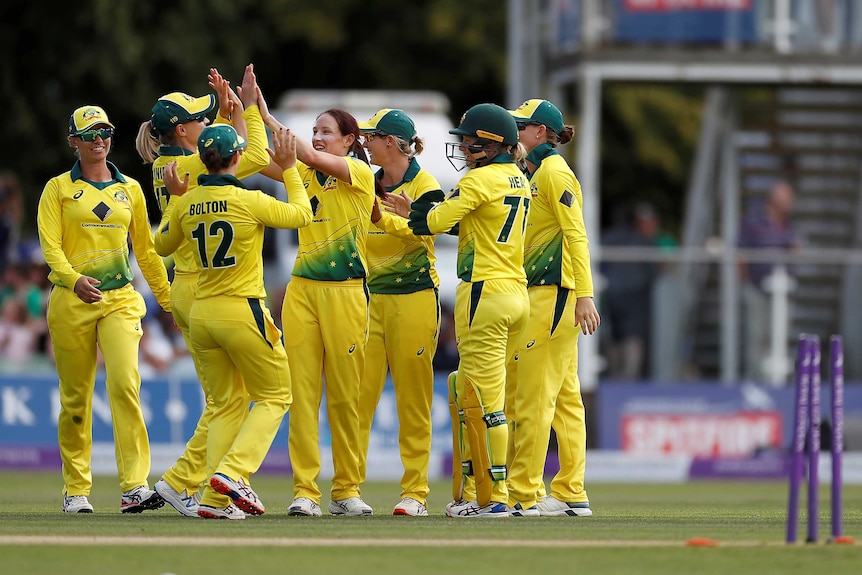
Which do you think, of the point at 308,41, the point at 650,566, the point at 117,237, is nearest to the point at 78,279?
the point at 117,237

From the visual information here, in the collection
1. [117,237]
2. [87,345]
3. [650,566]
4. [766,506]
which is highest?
[117,237]

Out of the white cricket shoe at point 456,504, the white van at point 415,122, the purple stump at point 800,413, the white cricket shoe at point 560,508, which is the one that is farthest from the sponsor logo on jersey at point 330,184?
the white van at point 415,122

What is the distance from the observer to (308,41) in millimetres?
30031

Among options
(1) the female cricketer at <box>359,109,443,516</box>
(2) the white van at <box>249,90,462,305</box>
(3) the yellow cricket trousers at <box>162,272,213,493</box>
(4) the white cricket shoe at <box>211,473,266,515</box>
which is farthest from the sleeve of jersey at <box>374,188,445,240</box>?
(2) the white van at <box>249,90,462,305</box>

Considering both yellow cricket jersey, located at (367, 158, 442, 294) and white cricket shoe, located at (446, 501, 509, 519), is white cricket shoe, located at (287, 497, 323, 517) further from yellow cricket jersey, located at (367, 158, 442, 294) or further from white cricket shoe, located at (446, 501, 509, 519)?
yellow cricket jersey, located at (367, 158, 442, 294)

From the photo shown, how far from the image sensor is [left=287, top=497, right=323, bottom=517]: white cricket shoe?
1042 cm

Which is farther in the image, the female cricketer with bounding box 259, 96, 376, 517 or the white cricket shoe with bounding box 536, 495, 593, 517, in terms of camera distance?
the white cricket shoe with bounding box 536, 495, 593, 517

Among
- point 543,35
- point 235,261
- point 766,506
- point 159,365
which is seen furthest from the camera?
point 543,35

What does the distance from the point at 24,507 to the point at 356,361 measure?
2.69m

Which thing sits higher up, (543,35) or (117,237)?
(543,35)

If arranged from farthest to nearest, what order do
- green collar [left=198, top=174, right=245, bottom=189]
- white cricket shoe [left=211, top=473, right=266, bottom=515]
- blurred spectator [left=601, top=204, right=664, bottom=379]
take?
blurred spectator [left=601, top=204, right=664, bottom=379] → green collar [left=198, top=174, right=245, bottom=189] → white cricket shoe [left=211, top=473, right=266, bottom=515]

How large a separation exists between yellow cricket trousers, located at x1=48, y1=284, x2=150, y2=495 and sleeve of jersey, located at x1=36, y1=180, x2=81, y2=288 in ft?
0.45

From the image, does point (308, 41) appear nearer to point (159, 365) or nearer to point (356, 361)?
Result: point (159, 365)

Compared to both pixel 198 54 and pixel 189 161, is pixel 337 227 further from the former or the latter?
pixel 198 54
